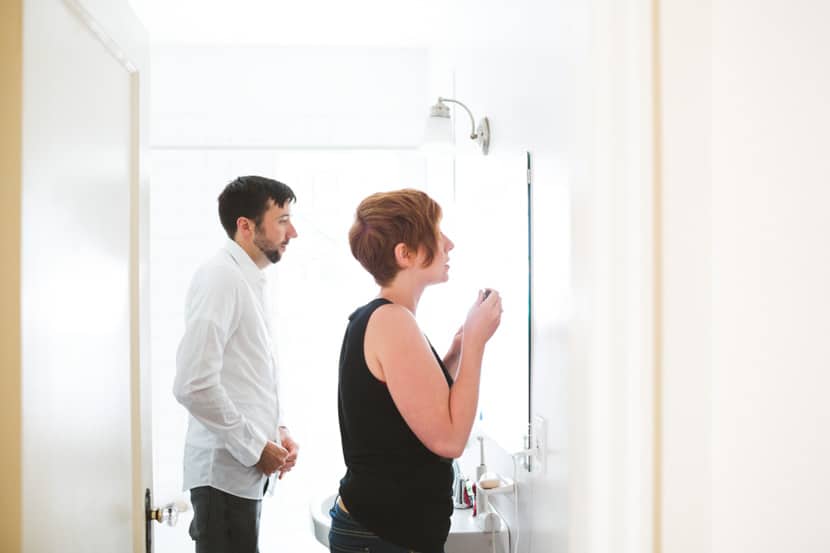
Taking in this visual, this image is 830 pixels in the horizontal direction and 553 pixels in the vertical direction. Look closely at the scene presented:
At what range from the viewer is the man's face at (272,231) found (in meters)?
2.27

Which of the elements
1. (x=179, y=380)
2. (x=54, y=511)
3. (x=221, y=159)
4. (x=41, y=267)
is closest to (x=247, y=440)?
(x=179, y=380)

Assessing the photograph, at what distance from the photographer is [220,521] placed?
204 centimetres

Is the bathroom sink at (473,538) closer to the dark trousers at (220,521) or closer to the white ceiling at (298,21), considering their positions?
the dark trousers at (220,521)

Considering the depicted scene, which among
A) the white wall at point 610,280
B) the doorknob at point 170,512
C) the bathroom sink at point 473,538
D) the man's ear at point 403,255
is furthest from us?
the bathroom sink at point 473,538

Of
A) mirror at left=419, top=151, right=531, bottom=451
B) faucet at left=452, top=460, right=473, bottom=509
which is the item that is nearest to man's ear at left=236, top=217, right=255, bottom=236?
mirror at left=419, top=151, right=531, bottom=451

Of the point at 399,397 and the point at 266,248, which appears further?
the point at 266,248

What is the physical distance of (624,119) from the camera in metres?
0.74

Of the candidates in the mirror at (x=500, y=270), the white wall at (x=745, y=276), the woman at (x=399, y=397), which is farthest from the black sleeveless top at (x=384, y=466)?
the white wall at (x=745, y=276)

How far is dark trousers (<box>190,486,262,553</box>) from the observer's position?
2.03 metres

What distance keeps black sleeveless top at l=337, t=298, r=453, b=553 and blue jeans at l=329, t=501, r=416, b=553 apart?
13mm

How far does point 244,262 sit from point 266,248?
0.12 meters

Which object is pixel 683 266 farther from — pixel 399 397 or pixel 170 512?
pixel 170 512

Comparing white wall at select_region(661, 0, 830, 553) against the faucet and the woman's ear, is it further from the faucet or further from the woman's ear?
the faucet

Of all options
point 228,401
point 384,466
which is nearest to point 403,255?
point 384,466
